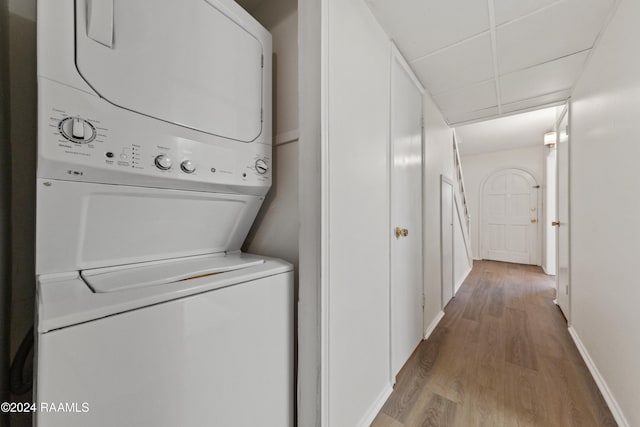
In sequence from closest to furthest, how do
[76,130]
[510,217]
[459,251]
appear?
[76,130] → [459,251] → [510,217]

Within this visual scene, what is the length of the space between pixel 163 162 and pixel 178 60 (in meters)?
0.34

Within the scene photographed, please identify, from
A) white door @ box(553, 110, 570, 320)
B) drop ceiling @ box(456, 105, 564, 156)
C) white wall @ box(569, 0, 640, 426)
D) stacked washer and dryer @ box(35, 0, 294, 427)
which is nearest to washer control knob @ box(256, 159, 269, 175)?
stacked washer and dryer @ box(35, 0, 294, 427)

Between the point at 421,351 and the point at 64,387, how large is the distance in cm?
203

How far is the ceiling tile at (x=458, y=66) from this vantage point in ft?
5.01

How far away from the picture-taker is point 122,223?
732 mm

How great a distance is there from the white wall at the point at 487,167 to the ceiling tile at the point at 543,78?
3201mm

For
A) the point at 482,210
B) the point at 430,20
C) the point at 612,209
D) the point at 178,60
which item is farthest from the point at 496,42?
the point at 482,210

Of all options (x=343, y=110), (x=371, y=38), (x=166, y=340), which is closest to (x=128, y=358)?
(x=166, y=340)

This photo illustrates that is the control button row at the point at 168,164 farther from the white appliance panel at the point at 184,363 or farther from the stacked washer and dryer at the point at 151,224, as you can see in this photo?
the white appliance panel at the point at 184,363

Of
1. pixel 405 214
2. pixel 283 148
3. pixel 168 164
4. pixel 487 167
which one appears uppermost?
pixel 487 167

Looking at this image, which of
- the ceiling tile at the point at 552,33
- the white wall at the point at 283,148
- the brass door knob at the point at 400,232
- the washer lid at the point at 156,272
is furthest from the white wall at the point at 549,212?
the washer lid at the point at 156,272

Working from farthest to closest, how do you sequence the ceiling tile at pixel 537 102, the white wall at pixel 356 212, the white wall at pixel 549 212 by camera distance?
the white wall at pixel 549 212, the ceiling tile at pixel 537 102, the white wall at pixel 356 212

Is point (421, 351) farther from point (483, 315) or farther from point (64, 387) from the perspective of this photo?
point (64, 387)

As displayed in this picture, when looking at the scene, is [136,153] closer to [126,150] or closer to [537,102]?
[126,150]
